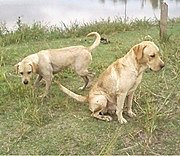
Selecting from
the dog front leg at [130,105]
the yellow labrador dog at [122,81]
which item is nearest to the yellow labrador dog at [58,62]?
the yellow labrador dog at [122,81]

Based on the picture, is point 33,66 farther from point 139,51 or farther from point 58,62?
point 139,51

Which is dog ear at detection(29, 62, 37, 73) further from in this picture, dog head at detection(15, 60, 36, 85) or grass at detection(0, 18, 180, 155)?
grass at detection(0, 18, 180, 155)

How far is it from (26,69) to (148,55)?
1.63 meters

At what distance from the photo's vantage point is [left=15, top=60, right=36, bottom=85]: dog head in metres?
5.35

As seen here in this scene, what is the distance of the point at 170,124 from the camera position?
15.2 ft

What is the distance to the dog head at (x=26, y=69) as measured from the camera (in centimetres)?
535

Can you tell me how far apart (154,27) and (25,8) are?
6700 millimetres

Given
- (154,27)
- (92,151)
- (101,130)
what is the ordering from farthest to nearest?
1. (154,27)
2. (101,130)
3. (92,151)

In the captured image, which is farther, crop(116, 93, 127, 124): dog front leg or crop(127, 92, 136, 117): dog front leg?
crop(127, 92, 136, 117): dog front leg

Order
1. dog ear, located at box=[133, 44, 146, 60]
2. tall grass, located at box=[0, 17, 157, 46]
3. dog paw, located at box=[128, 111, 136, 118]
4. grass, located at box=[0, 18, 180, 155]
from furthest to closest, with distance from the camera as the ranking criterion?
tall grass, located at box=[0, 17, 157, 46] → dog paw, located at box=[128, 111, 136, 118] → dog ear, located at box=[133, 44, 146, 60] → grass, located at box=[0, 18, 180, 155]

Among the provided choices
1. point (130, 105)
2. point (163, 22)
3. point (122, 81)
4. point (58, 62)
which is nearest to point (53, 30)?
point (163, 22)

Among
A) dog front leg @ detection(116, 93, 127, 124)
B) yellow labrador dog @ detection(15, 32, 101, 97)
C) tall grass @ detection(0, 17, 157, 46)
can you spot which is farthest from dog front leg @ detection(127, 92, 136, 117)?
tall grass @ detection(0, 17, 157, 46)

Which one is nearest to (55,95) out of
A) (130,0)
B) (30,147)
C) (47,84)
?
(47,84)

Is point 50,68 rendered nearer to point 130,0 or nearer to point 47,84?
point 47,84
